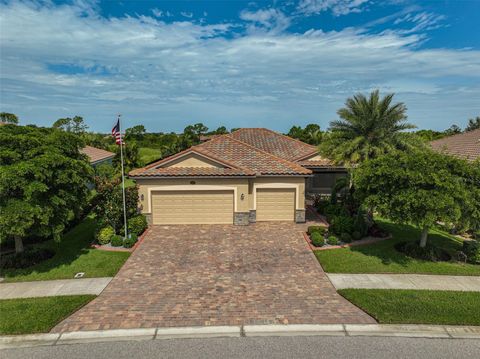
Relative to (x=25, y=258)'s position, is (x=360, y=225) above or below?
above

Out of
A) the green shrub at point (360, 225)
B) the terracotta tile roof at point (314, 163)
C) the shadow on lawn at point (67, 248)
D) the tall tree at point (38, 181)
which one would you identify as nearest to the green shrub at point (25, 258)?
the shadow on lawn at point (67, 248)

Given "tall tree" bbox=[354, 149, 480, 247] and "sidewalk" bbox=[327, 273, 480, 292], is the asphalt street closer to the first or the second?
"sidewalk" bbox=[327, 273, 480, 292]

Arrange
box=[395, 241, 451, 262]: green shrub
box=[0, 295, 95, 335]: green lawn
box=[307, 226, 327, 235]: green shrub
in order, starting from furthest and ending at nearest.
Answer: box=[307, 226, 327, 235]: green shrub → box=[395, 241, 451, 262]: green shrub → box=[0, 295, 95, 335]: green lawn

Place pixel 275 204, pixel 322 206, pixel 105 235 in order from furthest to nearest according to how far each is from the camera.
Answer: pixel 322 206 < pixel 275 204 < pixel 105 235

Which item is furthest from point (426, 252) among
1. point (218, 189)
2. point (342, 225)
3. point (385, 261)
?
point (218, 189)

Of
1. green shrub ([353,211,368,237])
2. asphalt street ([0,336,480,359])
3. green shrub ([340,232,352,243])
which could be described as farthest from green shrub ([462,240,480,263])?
asphalt street ([0,336,480,359])

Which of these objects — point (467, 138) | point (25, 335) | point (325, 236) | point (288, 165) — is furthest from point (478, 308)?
point (467, 138)

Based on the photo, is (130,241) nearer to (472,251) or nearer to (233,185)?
(233,185)
